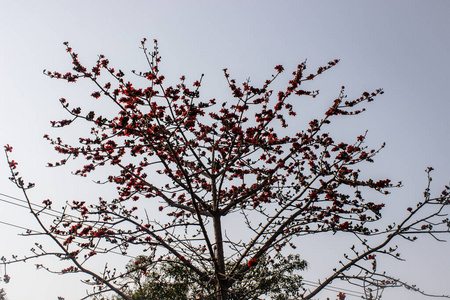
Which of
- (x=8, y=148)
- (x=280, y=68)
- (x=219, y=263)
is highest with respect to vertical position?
(x=280, y=68)

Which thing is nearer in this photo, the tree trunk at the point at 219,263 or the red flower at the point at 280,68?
the tree trunk at the point at 219,263

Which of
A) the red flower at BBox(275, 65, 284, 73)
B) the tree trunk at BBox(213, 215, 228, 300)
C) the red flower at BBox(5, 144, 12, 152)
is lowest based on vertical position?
the tree trunk at BBox(213, 215, 228, 300)

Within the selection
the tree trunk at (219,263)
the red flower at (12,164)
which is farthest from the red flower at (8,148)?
the tree trunk at (219,263)

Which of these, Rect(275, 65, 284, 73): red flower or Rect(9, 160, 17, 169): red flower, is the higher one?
Rect(275, 65, 284, 73): red flower

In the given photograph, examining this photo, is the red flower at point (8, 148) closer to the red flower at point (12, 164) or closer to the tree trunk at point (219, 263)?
the red flower at point (12, 164)

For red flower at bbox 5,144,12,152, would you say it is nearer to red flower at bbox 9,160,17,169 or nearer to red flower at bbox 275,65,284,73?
red flower at bbox 9,160,17,169

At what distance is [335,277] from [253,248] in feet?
4.49

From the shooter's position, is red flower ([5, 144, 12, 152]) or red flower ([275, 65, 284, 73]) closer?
red flower ([5, 144, 12, 152])

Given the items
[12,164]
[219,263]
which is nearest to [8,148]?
[12,164]

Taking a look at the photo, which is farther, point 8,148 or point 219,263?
point 219,263

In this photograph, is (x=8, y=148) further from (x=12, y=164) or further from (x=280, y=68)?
(x=280, y=68)

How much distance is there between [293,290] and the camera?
13328 millimetres

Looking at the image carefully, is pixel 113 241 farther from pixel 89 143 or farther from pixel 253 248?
pixel 253 248

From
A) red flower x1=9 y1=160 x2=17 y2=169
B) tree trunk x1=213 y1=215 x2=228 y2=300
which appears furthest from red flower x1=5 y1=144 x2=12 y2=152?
tree trunk x1=213 y1=215 x2=228 y2=300
